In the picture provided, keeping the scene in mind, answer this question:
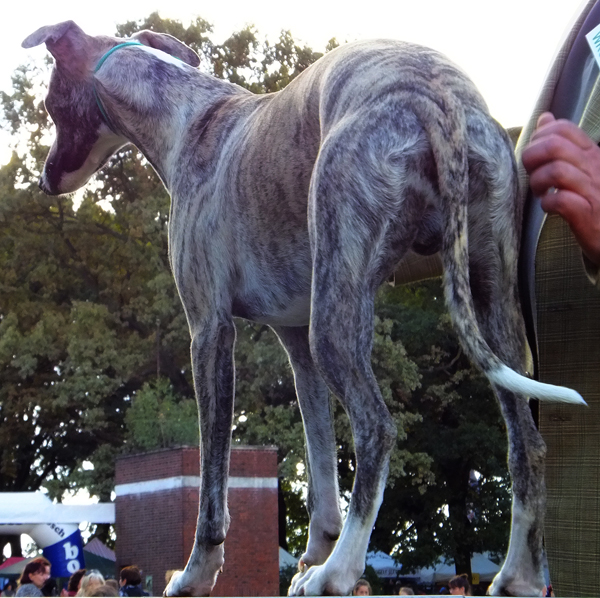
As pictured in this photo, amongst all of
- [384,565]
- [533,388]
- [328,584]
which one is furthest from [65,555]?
[533,388]

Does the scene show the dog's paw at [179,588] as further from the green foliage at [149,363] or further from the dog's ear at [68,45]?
the green foliage at [149,363]

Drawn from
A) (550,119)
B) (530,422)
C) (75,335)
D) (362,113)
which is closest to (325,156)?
(362,113)

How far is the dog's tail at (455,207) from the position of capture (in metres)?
2.48

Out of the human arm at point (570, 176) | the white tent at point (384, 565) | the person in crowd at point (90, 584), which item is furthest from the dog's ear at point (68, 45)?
the white tent at point (384, 565)

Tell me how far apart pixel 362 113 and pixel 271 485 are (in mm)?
18158

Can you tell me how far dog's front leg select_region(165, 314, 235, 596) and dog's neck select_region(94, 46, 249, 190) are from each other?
0.55m

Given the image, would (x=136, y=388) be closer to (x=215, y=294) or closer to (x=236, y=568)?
(x=236, y=568)

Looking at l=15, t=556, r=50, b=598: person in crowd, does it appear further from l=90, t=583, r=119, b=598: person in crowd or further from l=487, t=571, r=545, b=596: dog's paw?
l=487, t=571, r=545, b=596: dog's paw

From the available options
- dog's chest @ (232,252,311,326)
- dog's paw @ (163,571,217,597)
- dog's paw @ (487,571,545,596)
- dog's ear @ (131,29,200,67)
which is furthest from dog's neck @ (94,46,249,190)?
dog's paw @ (487,571,545,596)

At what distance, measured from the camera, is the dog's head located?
3439 millimetres

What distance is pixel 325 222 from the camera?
8.64 ft

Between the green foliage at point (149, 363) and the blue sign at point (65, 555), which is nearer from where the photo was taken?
the blue sign at point (65, 555)

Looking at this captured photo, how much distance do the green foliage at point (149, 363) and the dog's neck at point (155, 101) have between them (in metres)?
19.8

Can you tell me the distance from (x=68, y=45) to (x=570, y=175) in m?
1.79
